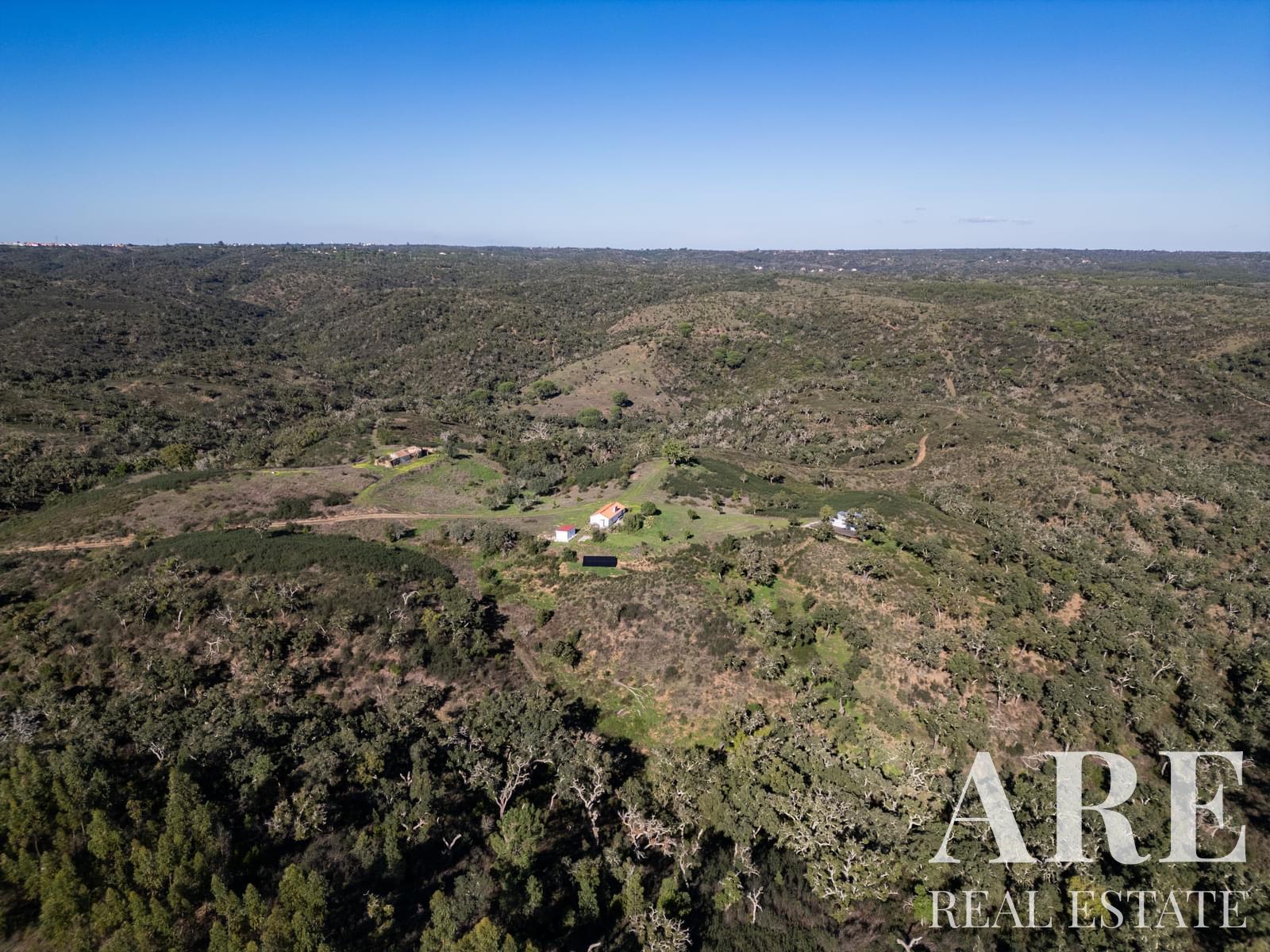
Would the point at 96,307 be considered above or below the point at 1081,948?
above

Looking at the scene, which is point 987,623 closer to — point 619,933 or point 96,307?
point 619,933

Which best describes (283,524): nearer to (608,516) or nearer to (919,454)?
(608,516)

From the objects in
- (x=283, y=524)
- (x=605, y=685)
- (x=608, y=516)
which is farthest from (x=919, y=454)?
(x=283, y=524)

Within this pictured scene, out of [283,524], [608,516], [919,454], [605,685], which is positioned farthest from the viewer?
[919,454]

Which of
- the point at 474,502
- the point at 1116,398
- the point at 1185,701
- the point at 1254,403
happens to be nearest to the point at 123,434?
the point at 474,502

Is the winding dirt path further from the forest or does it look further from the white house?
the white house
